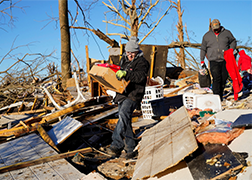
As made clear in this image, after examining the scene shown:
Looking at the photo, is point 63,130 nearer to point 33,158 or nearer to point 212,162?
point 33,158

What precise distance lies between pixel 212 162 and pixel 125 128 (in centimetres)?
179

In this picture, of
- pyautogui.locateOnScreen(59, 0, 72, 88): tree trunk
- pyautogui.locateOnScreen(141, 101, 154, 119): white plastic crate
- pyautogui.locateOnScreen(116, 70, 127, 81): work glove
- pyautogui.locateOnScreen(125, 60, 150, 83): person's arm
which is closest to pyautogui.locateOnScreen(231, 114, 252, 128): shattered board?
pyautogui.locateOnScreen(125, 60, 150, 83): person's arm

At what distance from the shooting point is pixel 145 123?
512 centimetres

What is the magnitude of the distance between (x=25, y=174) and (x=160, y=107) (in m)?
3.61

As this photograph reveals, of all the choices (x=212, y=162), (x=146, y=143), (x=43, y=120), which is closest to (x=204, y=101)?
(x=146, y=143)

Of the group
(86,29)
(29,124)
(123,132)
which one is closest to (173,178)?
(123,132)

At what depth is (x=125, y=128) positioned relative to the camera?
3.60 meters

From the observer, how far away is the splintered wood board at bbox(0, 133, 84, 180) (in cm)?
271

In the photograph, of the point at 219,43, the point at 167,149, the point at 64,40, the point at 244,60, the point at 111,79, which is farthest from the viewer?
the point at 64,40

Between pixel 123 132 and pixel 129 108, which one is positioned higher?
pixel 129 108

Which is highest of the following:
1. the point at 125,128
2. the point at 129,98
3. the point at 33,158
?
the point at 129,98

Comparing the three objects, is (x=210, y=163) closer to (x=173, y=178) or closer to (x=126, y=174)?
(x=173, y=178)

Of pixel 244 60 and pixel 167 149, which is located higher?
pixel 244 60

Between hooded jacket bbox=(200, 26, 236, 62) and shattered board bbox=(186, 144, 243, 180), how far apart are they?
3968mm
